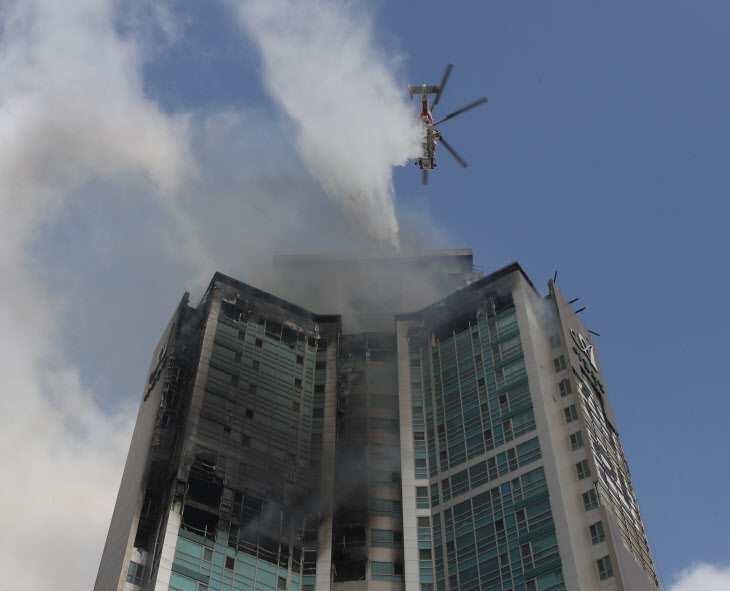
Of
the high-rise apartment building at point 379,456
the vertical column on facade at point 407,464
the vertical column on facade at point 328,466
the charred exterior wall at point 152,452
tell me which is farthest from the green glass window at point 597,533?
the charred exterior wall at point 152,452

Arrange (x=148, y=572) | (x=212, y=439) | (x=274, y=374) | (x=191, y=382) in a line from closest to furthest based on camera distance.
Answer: (x=148, y=572) → (x=212, y=439) → (x=191, y=382) → (x=274, y=374)

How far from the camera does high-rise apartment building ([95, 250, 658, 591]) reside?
79125 mm

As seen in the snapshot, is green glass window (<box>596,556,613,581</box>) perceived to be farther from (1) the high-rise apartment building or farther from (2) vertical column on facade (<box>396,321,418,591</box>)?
(2) vertical column on facade (<box>396,321,418,591</box>)

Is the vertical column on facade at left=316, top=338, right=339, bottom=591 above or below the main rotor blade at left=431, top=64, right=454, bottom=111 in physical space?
below

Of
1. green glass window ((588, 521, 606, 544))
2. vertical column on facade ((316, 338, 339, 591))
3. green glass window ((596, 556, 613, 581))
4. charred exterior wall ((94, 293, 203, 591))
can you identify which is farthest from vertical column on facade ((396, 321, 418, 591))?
charred exterior wall ((94, 293, 203, 591))

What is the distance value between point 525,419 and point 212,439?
31598 mm

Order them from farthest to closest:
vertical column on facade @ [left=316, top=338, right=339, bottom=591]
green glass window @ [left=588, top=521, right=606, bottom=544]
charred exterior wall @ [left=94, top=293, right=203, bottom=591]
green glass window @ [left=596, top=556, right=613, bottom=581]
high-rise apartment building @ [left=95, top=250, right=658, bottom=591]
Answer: vertical column on facade @ [left=316, top=338, right=339, bottom=591], charred exterior wall @ [left=94, top=293, right=203, bottom=591], high-rise apartment building @ [left=95, top=250, right=658, bottom=591], green glass window @ [left=588, top=521, right=606, bottom=544], green glass window @ [left=596, top=556, right=613, bottom=581]

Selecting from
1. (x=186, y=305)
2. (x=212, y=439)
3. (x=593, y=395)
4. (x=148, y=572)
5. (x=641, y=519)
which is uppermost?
(x=186, y=305)

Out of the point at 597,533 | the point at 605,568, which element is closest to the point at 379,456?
the point at 597,533

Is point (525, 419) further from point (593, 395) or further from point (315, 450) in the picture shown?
point (315, 450)

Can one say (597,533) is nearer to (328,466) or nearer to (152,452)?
(328,466)

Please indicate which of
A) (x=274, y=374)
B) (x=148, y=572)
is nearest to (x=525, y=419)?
(x=274, y=374)

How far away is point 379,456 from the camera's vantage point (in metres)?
96.4

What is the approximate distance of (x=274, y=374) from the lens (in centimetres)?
10094
